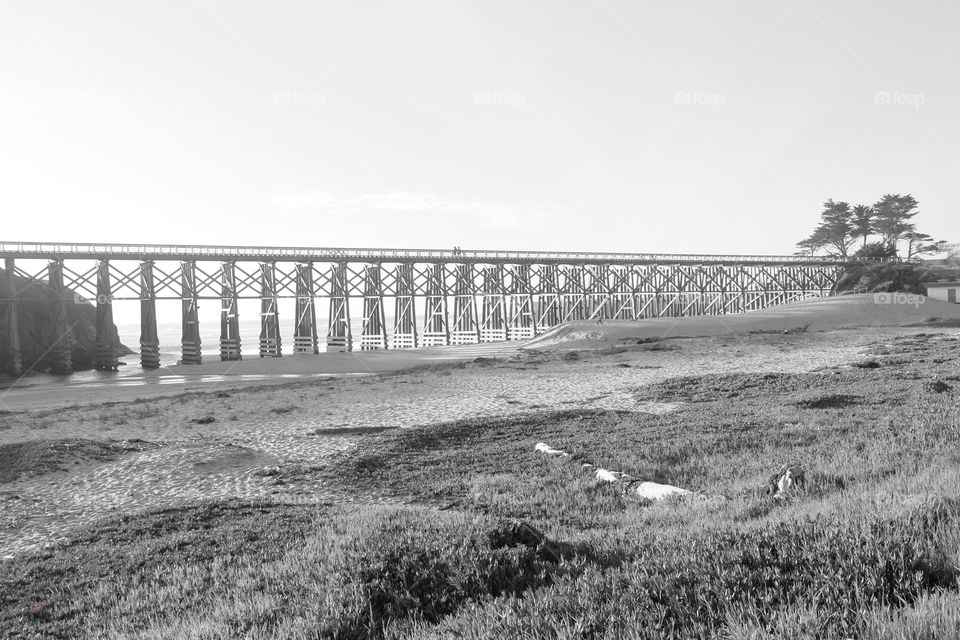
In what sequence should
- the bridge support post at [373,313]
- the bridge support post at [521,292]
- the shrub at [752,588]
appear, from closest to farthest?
the shrub at [752,588] → the bridge support post at [373,313] → the bridge support post at [521,292]

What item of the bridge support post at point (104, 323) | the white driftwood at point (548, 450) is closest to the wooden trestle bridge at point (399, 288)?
the bridge support post at point (104, 323)

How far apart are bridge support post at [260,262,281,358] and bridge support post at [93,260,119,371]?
9286 mm

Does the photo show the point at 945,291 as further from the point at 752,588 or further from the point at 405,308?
the point at 752,588

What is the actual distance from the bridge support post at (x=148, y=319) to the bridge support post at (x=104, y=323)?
1788mm

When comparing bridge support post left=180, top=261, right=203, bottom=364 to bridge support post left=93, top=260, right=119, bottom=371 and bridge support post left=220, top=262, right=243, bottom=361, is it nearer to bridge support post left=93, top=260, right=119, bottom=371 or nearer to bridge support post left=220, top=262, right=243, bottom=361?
bridge support post left=220, top=262, right=243, bottom=361

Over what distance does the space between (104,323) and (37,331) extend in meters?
6.91

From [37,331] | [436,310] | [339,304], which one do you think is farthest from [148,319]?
[436,310]

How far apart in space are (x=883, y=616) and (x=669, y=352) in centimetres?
2761

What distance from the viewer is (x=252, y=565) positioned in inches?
211

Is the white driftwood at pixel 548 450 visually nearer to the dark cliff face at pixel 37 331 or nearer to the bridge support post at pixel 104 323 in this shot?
the bridge support post at pixel 104 323

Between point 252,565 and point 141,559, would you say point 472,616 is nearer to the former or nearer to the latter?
point 252,565

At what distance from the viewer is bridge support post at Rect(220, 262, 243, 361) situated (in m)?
43.0

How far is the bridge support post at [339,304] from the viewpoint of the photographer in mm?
47031

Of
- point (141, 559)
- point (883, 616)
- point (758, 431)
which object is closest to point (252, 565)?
point (141, 559)
